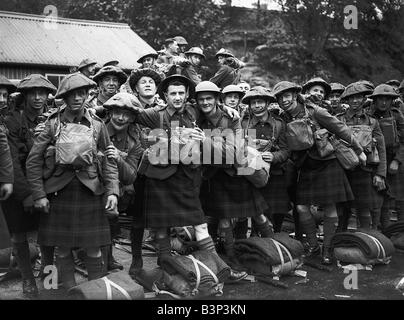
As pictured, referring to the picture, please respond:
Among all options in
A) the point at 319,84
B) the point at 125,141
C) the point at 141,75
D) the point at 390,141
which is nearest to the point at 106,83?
the point at 141,75

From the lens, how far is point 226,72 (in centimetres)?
809

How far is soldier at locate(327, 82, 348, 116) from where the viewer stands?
667cm

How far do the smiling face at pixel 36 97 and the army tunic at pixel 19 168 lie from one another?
122 mm

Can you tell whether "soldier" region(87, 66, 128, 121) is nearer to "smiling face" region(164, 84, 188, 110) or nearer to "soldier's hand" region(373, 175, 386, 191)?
"smiling face" region(164, 84, 188, 110)

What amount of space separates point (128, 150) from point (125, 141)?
10cm

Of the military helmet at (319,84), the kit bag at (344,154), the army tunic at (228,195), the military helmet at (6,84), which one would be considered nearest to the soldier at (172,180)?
the army tunic at (228,195)

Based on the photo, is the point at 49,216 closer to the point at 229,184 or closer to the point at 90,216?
the point at 90,216

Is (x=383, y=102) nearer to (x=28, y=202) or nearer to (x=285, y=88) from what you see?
(x=285, y=88)

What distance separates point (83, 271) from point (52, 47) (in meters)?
13.7

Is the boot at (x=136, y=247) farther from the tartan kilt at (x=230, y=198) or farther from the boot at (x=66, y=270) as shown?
the boot at (x=66, y=270)

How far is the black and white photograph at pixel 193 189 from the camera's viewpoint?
429 cm
